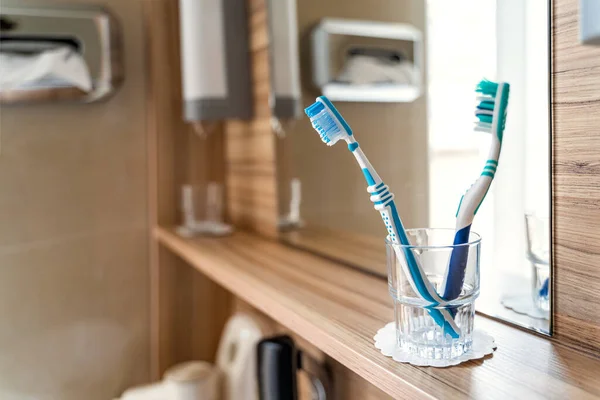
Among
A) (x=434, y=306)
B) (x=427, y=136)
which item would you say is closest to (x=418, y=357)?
(x=434, y=306)

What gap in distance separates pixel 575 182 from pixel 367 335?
24 centimetres

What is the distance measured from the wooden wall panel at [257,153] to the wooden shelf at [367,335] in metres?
0.18

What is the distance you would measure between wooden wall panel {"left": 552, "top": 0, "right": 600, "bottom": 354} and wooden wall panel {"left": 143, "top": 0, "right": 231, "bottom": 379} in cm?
91

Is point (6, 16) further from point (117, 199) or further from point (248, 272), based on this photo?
point (248, 272)

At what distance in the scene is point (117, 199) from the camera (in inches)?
49.6

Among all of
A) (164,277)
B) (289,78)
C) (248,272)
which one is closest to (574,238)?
(248,272)

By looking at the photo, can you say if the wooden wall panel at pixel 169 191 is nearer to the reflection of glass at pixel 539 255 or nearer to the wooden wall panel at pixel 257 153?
the wooden wall panel at pixel 257 153

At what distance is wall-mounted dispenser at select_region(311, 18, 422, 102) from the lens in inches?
31.6

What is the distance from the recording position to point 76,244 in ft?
4.04

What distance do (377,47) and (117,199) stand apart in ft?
2.25

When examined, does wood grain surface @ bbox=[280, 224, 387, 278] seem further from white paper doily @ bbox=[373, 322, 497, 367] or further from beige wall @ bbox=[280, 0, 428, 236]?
white paper doily @ bbox=[373, 322, 497, 367]

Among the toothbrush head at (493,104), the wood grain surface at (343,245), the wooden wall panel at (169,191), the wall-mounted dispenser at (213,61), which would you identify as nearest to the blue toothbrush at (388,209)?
the toothbrush head at (493,104)

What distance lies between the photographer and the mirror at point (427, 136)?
58 cm

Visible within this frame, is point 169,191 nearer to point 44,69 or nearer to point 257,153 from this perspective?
point 257,153
